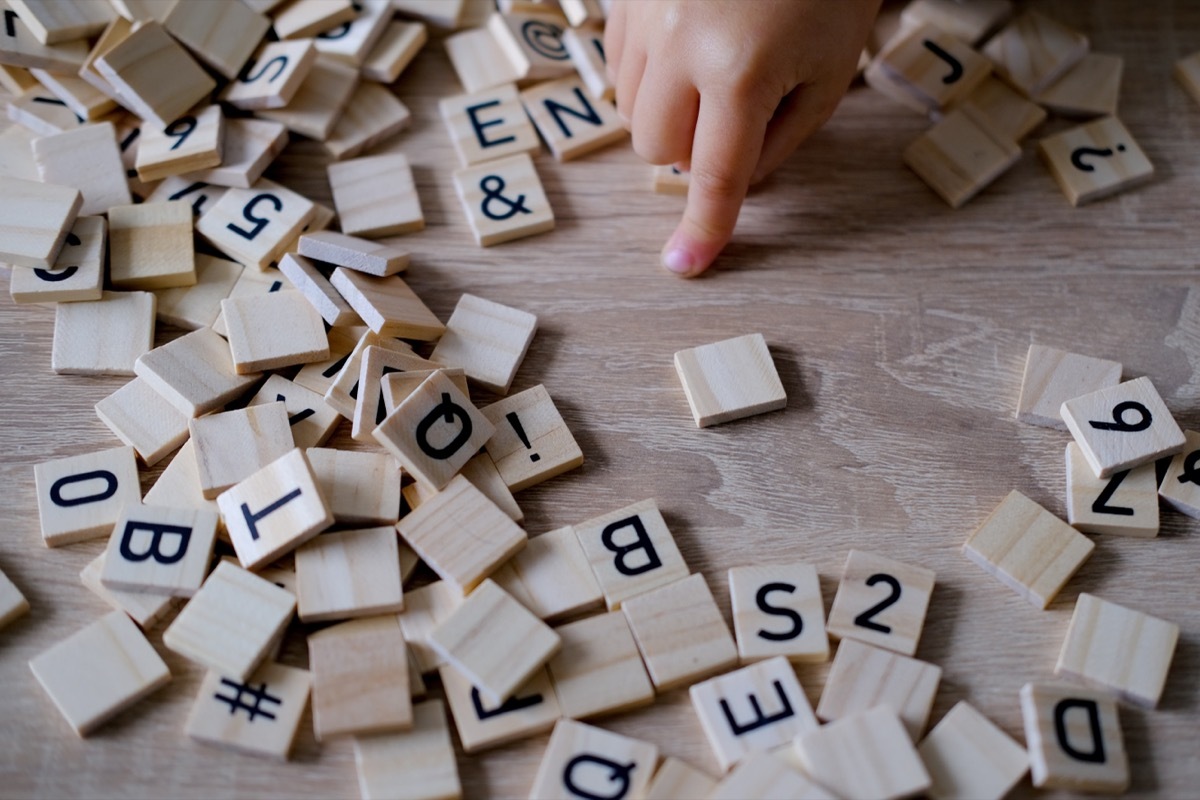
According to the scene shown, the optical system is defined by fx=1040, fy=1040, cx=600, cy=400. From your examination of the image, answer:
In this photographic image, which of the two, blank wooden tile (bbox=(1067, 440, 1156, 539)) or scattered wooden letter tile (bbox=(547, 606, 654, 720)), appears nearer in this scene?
scattered wooden letter tile (bbox=(547, 606, 654, 720))

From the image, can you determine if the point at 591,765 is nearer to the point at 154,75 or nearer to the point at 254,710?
the point at 254,710

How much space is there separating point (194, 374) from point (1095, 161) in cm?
106

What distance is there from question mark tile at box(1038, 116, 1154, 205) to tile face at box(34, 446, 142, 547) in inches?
43.0

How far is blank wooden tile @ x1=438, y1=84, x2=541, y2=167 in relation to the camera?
4.11 feet

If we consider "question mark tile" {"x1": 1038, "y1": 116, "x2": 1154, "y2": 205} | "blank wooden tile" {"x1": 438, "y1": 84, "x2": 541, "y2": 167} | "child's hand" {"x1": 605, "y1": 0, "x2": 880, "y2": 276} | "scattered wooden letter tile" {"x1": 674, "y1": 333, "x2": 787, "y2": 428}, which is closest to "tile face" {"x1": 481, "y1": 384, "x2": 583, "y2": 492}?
"scattered wooden letter tile" {"x1": 674, "y1": 333, "x2": 787, "y2": 428}

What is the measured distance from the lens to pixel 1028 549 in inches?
39.5

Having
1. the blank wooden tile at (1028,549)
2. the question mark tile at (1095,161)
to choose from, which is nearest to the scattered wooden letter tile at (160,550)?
the blank wooden tile at (1028,549)

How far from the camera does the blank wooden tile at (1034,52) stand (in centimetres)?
131

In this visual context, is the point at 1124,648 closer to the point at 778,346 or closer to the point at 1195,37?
the point at 778,346

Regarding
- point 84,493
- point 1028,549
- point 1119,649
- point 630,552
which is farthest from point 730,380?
point 84,493

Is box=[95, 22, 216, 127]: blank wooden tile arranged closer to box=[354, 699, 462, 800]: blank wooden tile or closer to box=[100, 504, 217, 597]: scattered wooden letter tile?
box=[100, 504, 217, 597]: scattered wooden letter tile

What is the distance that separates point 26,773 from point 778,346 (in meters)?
0.82

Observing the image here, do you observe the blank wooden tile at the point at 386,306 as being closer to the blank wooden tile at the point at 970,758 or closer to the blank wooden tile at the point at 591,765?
the blank wooden tile at the point at 591,765

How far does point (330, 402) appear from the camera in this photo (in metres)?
1.04
